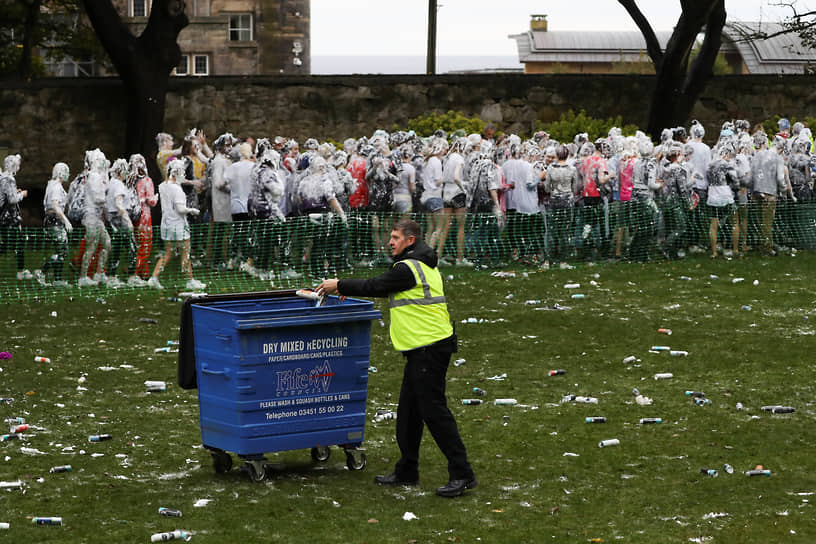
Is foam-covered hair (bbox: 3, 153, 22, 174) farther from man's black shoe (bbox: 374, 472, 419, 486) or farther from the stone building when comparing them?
the stone building

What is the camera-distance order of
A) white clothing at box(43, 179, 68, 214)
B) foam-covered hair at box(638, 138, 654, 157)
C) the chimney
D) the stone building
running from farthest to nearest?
the chimney, the stone building, foam-covered hair at box(638, 138, 654, 157), white clothing at box(43, 179, 68, 214)

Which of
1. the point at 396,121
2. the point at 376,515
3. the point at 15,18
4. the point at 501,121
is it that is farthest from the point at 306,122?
the point at 376,515

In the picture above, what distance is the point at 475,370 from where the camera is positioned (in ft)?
41.0

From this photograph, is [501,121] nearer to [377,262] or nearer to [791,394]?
[377,262]

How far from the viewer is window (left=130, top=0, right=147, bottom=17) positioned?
57.3 meters

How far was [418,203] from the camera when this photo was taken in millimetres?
20547

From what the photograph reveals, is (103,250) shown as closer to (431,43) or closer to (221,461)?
(221,461)

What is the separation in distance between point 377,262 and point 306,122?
11110 millimetres

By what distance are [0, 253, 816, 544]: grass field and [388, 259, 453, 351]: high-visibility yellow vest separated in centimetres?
98

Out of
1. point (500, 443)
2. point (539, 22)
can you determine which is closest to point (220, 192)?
point (500, 443)

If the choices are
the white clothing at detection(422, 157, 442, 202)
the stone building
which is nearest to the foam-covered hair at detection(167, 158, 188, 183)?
the white clothing at detection(422, 157, 442, 202)

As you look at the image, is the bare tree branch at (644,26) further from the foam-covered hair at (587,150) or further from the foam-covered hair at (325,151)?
the foam-covered hair at (325,151)

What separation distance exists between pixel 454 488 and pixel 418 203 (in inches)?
492

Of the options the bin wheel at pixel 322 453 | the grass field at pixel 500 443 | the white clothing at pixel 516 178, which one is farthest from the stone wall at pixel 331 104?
the bin wheel at pixel 322 453
